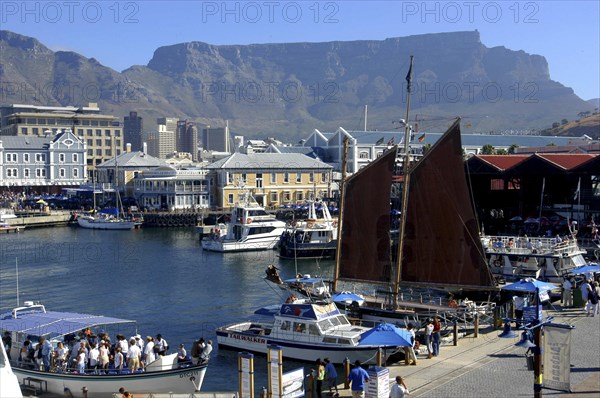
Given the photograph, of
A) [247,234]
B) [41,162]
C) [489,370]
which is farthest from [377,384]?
[41,162]

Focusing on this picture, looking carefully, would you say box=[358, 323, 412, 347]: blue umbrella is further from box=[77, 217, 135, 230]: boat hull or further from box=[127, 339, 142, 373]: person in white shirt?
box=[77, 217, 135, 230]: boat hull

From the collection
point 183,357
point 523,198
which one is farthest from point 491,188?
point 183,357

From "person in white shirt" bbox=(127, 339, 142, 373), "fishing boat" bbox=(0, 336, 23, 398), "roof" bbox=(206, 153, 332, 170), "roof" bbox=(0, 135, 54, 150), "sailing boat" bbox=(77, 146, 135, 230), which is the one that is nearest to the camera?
"fishing boat" bbox=(0, 336, 23, 398)

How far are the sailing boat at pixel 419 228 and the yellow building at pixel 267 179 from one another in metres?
68.1

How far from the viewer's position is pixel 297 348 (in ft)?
102

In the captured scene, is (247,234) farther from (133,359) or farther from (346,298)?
(133,359)

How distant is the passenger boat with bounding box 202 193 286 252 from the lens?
72.4m

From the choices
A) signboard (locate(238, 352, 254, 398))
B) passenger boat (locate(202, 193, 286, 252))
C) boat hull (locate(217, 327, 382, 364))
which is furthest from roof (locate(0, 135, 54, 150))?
signboard (locate(238, 352, 254, 398))

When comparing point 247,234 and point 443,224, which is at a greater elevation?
point 443,224

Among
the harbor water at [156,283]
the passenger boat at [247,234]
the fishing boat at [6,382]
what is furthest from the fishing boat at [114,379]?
the passenger boat at [247,234]

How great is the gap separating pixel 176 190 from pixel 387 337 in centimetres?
8457

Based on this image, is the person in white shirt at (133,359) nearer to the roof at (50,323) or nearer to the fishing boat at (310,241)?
the roof at (50,323)

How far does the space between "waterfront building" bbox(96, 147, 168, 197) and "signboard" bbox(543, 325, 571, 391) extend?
100841mm

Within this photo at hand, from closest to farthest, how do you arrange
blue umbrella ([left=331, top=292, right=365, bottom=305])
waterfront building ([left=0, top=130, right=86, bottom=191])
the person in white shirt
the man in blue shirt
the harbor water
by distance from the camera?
the man in blue shirt → the person in white shirt → blue umbrella ([left=331, top=292, right=365, bottom=305]) → the harbor water → waterfront building ([left=0, top=130, right=86, bottom=191])
